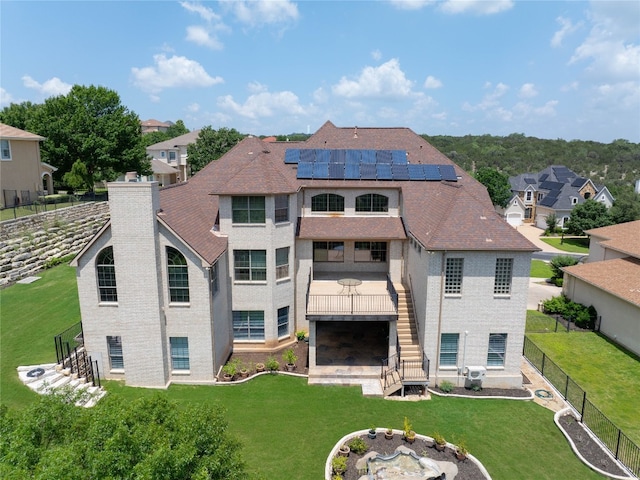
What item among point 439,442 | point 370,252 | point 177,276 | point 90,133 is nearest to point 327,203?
point 370,252

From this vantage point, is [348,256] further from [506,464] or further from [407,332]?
[506,464]

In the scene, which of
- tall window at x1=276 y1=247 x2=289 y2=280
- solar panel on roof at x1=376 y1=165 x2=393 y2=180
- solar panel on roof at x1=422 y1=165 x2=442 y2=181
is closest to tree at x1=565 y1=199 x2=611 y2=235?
solar panel on roof at x1=422 y1=165 x2=442 y2=181

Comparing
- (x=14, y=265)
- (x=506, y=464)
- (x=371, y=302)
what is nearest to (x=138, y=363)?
(x=371, y=302)

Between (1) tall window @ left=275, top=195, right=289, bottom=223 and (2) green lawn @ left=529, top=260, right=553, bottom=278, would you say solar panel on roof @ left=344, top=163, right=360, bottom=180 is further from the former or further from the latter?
(2) green lawn @ left=529, top=260, right=553, bottom=278

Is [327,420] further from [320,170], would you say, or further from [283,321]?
[320,170]

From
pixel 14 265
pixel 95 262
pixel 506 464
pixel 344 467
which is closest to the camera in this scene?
pixel 344 467
